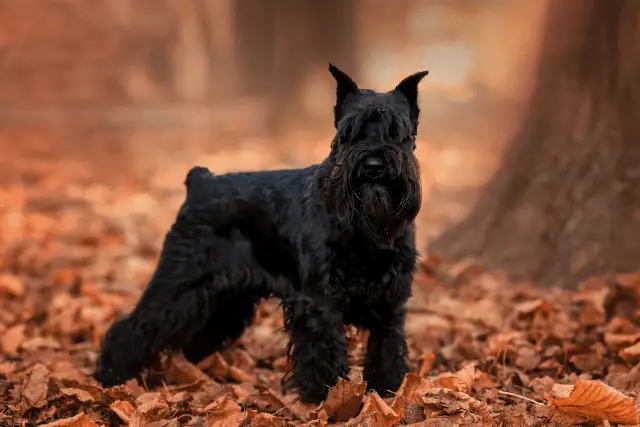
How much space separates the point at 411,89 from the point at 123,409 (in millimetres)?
1964

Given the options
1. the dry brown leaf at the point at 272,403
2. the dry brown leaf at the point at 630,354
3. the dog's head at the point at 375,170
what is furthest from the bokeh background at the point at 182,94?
the dog's head at the point at 375,170

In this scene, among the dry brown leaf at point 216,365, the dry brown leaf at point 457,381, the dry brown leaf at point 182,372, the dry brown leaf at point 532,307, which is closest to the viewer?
the dry brown leaf at point 457,381

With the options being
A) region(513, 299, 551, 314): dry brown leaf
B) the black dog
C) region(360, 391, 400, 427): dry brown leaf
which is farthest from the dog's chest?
region(513, 299, 551, 314): dry brown leaf

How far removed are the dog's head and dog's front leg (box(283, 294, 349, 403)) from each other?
0.46 m

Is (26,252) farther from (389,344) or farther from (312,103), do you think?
(312,103)

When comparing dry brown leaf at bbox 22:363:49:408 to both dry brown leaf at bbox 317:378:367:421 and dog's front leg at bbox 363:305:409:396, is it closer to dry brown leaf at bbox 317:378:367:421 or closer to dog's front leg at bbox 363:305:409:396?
dry brown leaf at bbox 317:378:367:421

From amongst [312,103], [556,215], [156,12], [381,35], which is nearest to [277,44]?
[312,103]

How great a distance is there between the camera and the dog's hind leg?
429 cm

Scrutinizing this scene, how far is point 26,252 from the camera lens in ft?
21.6

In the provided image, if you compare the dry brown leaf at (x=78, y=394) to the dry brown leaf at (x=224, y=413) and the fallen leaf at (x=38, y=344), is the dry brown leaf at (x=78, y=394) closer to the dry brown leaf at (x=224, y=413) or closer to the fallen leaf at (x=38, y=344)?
the dry brown leaf at (x=224, y=413)

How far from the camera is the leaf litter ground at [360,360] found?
3131mm

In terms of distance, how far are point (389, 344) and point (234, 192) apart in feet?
3.56

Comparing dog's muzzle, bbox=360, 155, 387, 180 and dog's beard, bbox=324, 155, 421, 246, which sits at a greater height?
dog's muzzle, bbox=360, 155, 387, 180

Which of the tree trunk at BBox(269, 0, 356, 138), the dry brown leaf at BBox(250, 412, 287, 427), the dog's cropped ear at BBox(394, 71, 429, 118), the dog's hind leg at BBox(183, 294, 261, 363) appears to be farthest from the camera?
the tree trunk at BBox(269, 0, 356, 138)
